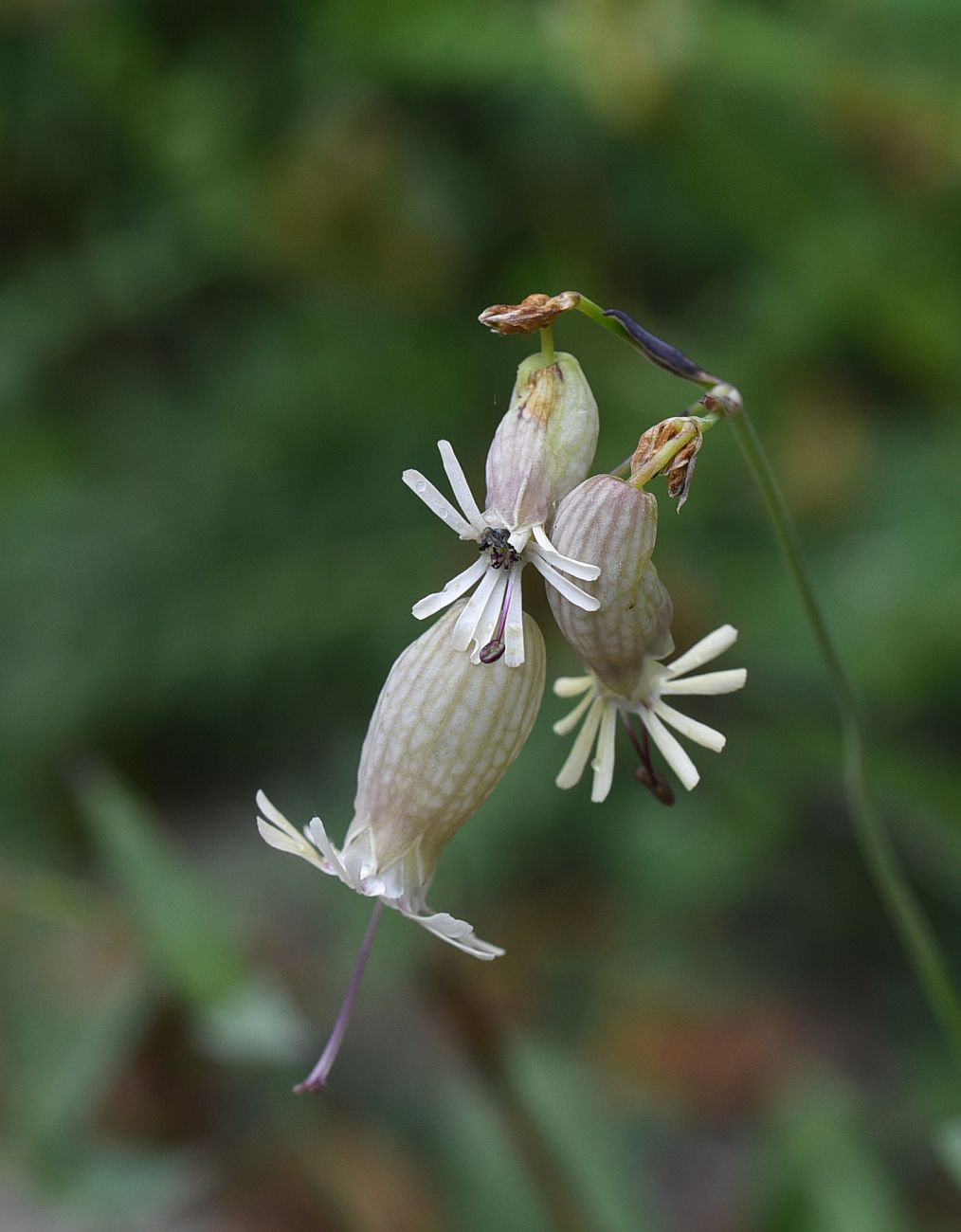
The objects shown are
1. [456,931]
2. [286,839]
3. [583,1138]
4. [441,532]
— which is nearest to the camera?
[456,931]

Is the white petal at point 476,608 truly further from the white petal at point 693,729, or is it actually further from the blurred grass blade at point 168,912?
the blurred grass blade at point 168,912

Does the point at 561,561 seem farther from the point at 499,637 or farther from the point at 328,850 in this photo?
the point at 328,850

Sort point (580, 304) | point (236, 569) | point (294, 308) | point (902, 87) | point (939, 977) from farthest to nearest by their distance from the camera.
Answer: point (294, 308), point (236, 569), point (902, 87), point (939, 977), point (580, 304)

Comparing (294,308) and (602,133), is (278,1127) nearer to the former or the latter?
(294,308)

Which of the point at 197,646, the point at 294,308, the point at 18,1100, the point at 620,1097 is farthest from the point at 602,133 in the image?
the point at 18,1100

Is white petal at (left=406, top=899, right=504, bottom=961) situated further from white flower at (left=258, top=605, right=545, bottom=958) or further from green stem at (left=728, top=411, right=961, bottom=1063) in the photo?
green stem at (left=728, top=411, right=961, bottom=1063)

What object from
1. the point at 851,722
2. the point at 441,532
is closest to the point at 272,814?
the point at 851,722
